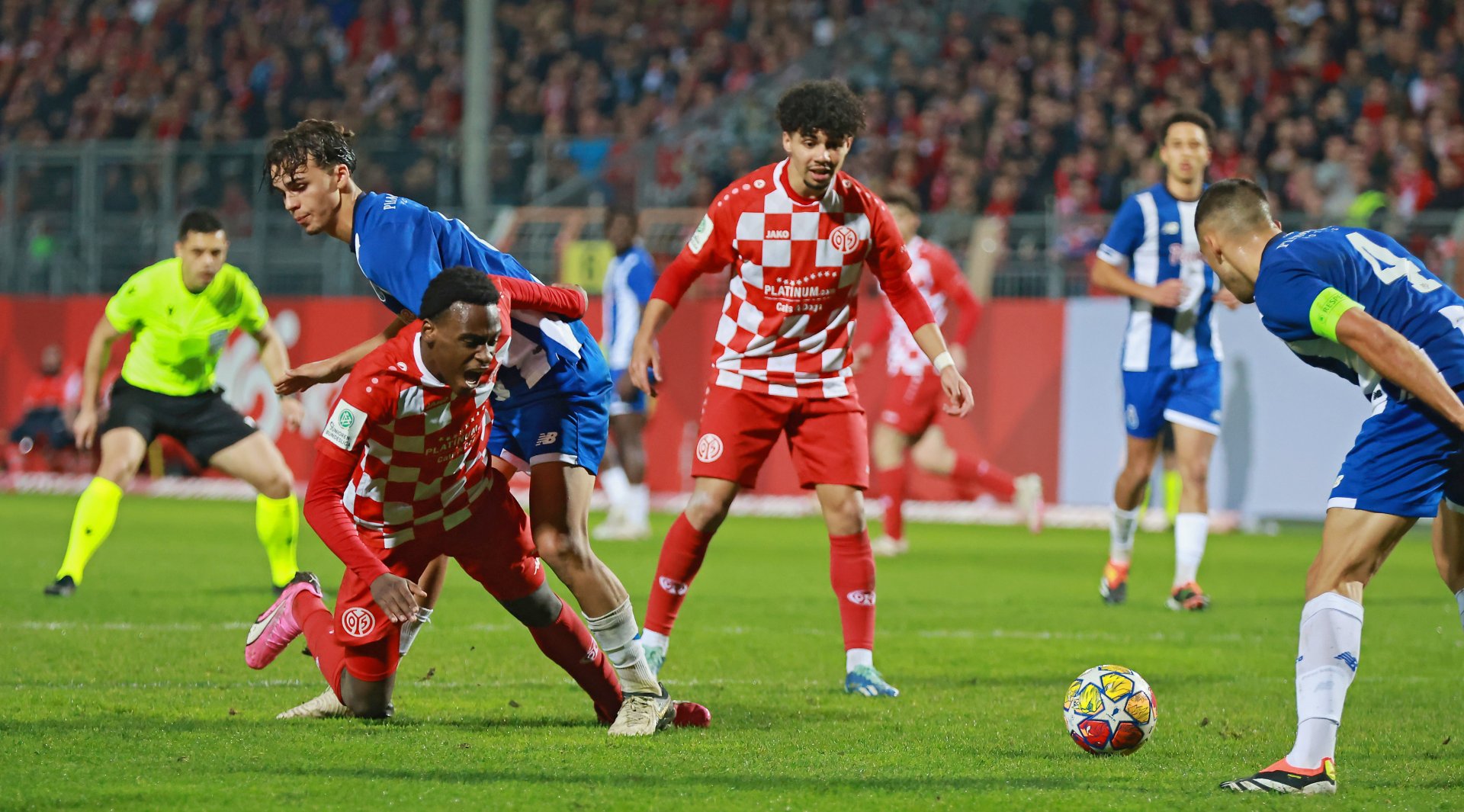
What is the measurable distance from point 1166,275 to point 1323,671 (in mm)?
5551

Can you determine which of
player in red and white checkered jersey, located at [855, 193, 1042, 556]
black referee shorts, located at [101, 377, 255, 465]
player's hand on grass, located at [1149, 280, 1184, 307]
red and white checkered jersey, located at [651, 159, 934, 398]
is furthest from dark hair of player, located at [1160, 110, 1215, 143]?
black referee shorts, located at [101, 377, 255, 465]

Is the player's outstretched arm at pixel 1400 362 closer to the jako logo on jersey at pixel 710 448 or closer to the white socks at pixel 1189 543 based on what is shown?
the jako logo on jersey at pixel 710 448

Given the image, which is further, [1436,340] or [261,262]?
[261,262]

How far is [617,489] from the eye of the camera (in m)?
14.5

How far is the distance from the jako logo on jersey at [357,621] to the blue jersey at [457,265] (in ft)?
2.85

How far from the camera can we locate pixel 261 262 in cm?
2009

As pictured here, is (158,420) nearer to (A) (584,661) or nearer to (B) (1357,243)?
(A) (584,661)

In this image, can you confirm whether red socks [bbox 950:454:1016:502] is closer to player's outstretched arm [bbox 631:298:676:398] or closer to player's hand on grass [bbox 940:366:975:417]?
player's outstretched arm [bbox 631:298:676:398]

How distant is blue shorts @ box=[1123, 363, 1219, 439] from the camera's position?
998 centimetres

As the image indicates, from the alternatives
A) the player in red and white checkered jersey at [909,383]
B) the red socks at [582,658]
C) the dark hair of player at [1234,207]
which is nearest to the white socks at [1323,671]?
the dark hair of player at [1234,207]

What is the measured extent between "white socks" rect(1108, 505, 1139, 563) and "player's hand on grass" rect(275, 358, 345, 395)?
573 cm

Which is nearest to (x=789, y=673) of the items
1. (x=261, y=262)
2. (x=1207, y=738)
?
(x=1207, y=738)

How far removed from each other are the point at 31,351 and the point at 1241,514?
14016 mm

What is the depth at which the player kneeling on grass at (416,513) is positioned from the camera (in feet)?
16.8
